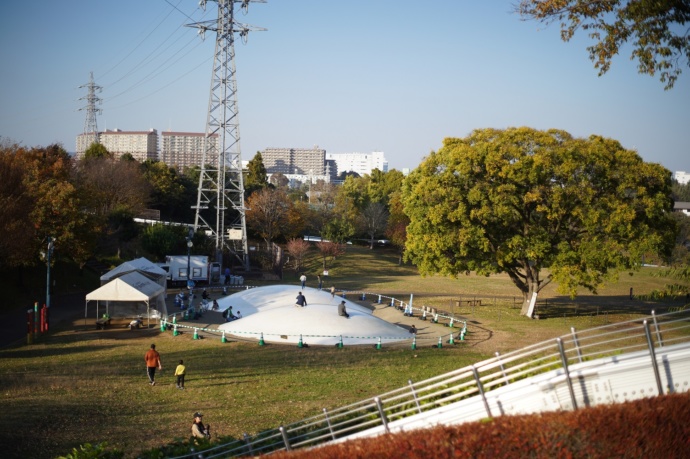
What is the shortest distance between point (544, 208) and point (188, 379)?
20.7 m

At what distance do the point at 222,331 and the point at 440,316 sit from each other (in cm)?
1227

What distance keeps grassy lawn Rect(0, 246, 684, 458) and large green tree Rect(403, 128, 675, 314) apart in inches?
140

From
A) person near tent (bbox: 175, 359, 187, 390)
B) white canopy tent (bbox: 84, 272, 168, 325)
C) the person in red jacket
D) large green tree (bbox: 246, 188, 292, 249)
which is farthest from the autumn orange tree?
large green tree (bbox: 246, 188, 292, 249)

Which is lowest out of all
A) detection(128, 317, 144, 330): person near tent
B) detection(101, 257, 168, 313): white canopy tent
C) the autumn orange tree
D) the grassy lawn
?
the grassy lawn

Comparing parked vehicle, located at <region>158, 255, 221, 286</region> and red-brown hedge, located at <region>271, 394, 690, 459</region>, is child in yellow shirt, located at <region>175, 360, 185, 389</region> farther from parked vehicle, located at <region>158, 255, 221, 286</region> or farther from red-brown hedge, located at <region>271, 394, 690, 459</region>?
parked vehicle, located at <region>158, 255, 221, 286</region>

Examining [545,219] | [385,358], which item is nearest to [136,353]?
[385,358]

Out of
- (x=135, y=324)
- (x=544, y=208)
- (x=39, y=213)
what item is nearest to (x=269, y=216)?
(x=39, y=213)

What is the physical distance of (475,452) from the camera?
6582mm

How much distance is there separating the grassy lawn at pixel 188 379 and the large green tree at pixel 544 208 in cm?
355

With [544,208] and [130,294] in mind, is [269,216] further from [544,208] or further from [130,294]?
[544,208]

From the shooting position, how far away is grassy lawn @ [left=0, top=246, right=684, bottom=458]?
14672mm

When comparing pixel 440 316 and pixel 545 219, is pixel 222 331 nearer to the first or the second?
pixel 440 316

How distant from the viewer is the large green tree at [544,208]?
32.0 m

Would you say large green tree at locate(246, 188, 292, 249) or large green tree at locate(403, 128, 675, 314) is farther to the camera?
large green tree at locate(246, 188, 292, 249)
